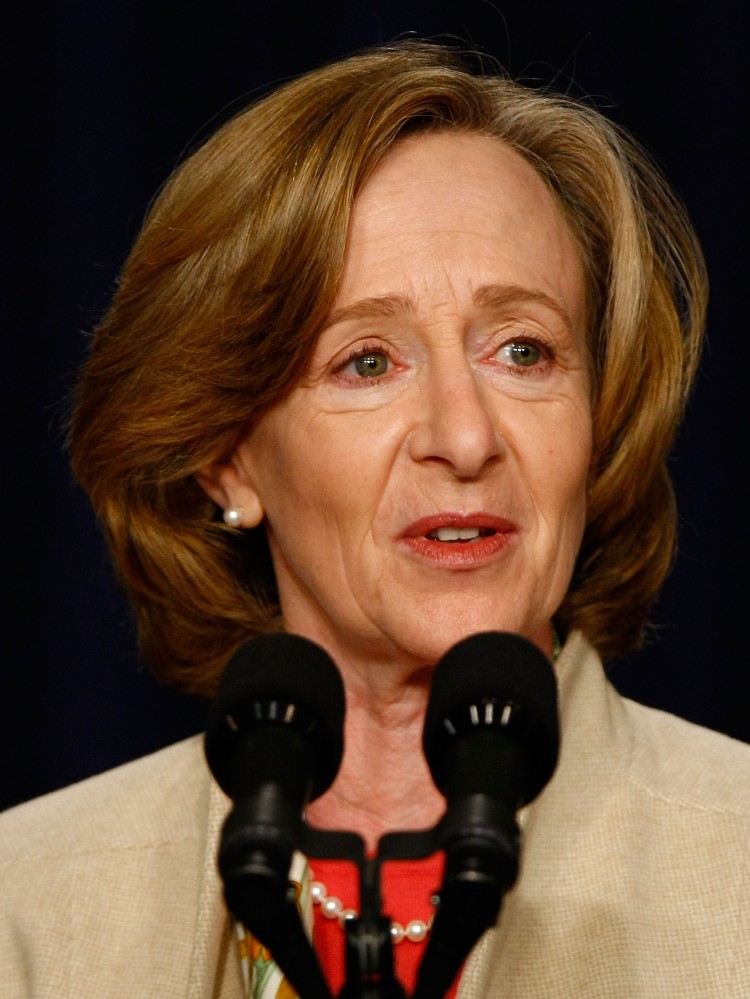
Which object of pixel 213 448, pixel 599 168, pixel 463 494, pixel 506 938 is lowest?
pixel 506 938

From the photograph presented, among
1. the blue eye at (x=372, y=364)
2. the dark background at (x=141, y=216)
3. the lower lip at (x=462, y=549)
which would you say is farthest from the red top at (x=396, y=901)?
the dark background at (x=141, y=216)

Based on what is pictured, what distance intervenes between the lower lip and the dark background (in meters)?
0.97

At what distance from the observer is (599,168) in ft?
6.46

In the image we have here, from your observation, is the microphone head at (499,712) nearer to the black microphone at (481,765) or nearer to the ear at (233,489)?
the black microphone at (481,765)

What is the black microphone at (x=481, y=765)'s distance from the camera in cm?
88

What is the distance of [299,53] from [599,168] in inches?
31.8

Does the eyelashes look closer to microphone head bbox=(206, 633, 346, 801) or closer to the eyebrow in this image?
the eyebrow

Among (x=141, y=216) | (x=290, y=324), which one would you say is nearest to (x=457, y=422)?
(x=290, y=324)

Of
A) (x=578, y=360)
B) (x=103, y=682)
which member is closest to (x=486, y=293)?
(x=578, y=360)

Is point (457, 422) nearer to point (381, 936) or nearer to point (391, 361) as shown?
point (391, 361)

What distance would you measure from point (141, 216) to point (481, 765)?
1848 mm

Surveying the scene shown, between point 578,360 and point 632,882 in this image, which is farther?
point 578,360

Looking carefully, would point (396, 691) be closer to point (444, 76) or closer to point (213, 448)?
point (213, 448)

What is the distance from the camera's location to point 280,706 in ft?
3.35
